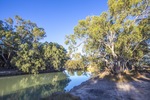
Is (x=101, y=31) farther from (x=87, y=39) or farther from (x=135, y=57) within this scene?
(x=135, y=57)

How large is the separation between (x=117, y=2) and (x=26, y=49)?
2506 centimetres

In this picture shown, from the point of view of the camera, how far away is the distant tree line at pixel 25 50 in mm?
37594

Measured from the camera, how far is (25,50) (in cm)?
3841

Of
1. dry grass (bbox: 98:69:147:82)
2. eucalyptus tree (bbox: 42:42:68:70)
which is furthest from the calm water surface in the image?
eucalyptus tree (bbox: 42:42:68:70)

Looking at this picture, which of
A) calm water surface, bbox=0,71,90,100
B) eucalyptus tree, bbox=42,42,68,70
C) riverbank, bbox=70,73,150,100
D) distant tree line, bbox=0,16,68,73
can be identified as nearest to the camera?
Answer: riverbank, bbox=70,73,150,100

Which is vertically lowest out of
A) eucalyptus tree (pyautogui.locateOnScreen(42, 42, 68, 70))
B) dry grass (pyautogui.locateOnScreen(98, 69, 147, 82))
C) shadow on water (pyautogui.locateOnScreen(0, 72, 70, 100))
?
shadow on water (pyautogui.locateOnScreen(0, 72, 70, 100))

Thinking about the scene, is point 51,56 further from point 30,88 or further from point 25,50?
point 30,88

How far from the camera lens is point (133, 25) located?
65.7 ft

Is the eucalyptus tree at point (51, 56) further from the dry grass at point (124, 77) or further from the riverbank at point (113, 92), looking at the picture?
the riverbank at point (113, 92)

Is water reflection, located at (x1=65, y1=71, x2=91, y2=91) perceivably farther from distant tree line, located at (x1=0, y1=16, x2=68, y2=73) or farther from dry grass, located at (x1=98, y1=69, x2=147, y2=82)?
distant tree line, located at (x1=0, y1=16, x2=68, y2=73)

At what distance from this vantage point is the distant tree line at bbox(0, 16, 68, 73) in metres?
37.6

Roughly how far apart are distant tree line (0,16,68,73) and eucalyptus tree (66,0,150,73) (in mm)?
17673

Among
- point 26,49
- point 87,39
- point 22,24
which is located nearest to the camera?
point 87,39

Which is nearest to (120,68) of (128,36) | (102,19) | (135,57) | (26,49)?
(135,57)
